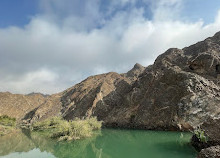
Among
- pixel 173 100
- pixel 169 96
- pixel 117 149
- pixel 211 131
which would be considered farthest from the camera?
pixel 169 96

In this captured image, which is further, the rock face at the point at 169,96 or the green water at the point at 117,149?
the rock face at the point at 169,96

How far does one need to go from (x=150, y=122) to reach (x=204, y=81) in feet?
46.8

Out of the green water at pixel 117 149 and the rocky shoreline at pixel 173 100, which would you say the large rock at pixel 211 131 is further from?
the green water at pixel 117 149

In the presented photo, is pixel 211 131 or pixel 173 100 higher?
pixel 173 100

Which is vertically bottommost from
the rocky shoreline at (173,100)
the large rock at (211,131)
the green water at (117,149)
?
the green water at (117,149)

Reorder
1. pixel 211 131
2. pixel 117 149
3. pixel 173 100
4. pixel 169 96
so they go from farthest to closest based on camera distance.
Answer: pixel 169 96 < pixel 173 100 < pixel 117 149 < pixel 211 131

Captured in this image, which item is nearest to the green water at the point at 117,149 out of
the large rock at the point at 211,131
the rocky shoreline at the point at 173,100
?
the large rock at the point at 211,131

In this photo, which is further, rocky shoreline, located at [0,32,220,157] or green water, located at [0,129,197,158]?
rocky shoreline, located at [0,32,220,157]

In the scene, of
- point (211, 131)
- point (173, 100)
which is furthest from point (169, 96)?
point (211, 131)

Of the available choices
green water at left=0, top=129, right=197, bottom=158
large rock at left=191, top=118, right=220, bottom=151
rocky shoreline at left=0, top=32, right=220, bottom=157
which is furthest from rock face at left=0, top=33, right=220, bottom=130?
green water at left=0, top=129, right=197, bottom=158

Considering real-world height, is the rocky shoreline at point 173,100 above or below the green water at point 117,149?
above

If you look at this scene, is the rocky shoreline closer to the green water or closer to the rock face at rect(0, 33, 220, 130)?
the rock face at rect(0, 33, 220, 130)

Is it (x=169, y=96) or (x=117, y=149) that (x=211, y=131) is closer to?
(x=117, y=149)

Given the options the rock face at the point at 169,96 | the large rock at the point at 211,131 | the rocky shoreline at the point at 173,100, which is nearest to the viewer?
the large rock at the point at 211,131
